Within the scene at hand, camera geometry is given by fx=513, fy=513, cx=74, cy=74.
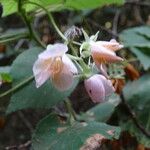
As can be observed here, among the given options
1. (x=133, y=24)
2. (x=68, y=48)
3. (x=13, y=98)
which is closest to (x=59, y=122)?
(x=13, y=98)

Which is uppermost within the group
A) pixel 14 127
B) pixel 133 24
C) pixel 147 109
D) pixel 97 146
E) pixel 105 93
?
pixel 105 93

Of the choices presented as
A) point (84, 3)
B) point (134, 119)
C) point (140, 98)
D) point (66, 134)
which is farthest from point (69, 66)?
point (140, 98)

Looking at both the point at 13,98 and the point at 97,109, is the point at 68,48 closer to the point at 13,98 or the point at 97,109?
the point at 13,98

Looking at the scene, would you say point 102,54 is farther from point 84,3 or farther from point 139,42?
point 139,42

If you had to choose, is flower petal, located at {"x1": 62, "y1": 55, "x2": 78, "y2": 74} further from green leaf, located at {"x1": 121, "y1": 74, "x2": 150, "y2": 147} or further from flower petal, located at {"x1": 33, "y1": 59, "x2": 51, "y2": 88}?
green leaf, located at {"x1": 121, "y1": 74, "x2": 150, "y2": 147}

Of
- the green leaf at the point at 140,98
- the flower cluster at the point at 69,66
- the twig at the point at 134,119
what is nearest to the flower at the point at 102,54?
the flower cluster at the point at 69,66
